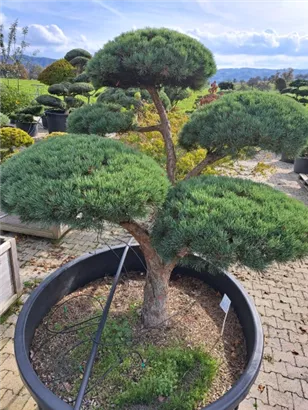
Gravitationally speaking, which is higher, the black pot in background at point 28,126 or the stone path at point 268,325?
the black pot in background at point 28,126

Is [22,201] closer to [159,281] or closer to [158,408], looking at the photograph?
[159,281]

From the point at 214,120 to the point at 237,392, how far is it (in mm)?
1584

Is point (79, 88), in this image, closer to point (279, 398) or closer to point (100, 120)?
point (100, 120)

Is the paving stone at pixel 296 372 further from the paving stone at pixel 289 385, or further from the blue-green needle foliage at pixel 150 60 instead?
the blue-green needle foliage at pixel 150 60

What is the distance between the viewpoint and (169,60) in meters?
2.13

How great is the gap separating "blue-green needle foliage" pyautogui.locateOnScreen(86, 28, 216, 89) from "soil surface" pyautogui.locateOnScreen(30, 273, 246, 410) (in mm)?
1608

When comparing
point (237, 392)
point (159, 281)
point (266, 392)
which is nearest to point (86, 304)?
point (159, 281)

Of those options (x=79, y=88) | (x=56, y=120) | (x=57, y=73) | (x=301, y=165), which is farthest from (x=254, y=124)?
(x=57, y=73)

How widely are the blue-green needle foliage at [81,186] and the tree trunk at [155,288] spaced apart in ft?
1.70

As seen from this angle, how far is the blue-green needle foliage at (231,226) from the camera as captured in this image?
1320mm

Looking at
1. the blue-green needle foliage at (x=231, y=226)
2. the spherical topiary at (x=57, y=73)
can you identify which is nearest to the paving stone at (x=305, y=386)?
the blue-green needle foliage at (x=231, y=226)

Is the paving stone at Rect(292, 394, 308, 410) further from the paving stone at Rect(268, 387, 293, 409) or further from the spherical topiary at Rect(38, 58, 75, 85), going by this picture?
the spherical topiary at Rect(38, 58, 75, 85)

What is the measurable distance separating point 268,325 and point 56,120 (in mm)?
9103

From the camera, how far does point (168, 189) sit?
1653 mm
